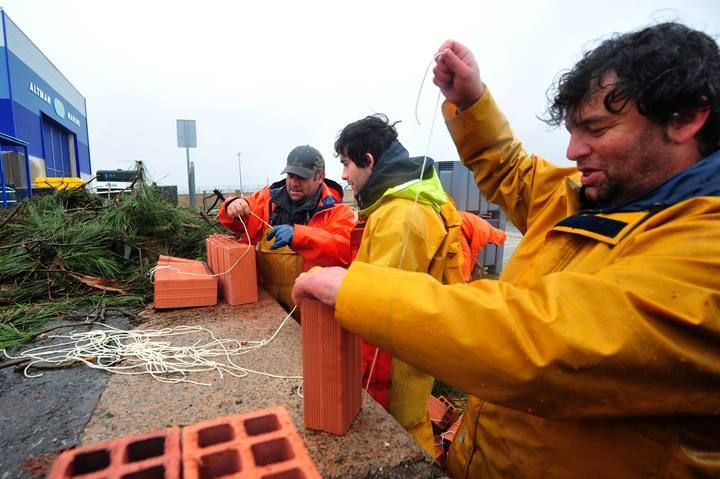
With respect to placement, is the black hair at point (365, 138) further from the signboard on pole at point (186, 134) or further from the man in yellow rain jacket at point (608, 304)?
the signboard on pole at point (186, 134)

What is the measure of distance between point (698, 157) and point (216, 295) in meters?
2.90

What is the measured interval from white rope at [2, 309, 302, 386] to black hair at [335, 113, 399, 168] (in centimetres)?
117

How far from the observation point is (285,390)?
171cm

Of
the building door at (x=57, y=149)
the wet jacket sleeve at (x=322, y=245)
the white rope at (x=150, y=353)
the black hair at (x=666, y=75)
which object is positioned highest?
the building door at (x=57, y=149)

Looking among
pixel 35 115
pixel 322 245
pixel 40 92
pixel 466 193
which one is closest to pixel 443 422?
pixel 322 245

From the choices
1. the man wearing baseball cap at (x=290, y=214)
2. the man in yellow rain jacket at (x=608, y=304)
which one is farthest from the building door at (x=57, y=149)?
the man in yellow rain jacket at (x=608, y=304)

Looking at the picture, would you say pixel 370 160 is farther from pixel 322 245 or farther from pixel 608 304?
pixel 608 304

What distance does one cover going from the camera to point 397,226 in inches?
71.5

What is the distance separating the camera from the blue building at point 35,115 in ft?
56.2

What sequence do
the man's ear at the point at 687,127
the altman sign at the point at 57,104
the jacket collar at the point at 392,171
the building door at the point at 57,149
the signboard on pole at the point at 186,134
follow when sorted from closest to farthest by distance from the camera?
the man's ear at the point at 687,127, the jacket collar at the point at 392,171, the signboard on pole at the point at 186,134, the altman sign at the point at 57,104, the building door at the point at 57,149

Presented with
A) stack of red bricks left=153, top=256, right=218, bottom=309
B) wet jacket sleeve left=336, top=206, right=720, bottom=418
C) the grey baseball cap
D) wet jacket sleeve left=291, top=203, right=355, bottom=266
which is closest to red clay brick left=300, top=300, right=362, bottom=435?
wet jacket sleeve left=336, top=206, right=720, bottom=418

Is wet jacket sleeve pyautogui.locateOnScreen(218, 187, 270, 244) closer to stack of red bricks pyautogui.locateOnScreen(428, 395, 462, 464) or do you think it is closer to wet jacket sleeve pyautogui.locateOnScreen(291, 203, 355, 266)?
wet jacket sleeve pyautogui.locateOnScreen(291, 203, 355, 266)

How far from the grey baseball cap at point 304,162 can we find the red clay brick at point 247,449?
2569 millimetres

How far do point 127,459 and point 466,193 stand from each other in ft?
23.8
